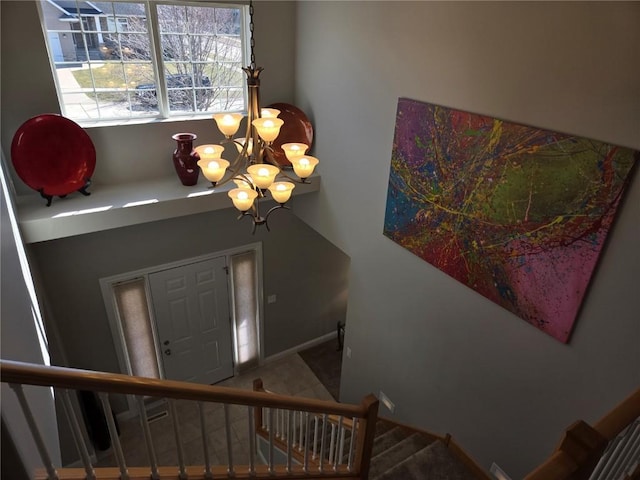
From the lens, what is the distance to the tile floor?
4539mm

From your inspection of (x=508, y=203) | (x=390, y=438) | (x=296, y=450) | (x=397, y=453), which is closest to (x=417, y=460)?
(x=397, y=453)

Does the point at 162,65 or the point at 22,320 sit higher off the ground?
the point at 162,65

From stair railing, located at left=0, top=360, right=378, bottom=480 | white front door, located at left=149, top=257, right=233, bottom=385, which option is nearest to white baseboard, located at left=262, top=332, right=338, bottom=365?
white front door, located at left=149, top=257, right=233, bottom=385

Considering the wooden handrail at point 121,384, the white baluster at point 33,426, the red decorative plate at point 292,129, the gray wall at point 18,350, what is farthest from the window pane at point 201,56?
the white baluster at point 33,426

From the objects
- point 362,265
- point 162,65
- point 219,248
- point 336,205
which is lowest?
point 219,248

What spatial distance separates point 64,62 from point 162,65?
0.76 meters

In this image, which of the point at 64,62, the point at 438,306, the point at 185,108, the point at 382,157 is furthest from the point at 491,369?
the point at 64,62

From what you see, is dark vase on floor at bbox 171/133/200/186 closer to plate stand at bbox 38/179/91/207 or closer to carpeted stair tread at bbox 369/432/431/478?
plate stand at bbox 38/179/91/207

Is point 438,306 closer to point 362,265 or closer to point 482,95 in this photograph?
point 362,265

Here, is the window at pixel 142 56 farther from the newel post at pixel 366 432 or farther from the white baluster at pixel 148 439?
the newel post at pixel 366 432

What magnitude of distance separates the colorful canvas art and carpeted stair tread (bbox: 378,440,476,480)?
1302mm

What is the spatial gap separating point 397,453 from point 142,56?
3.92 metres

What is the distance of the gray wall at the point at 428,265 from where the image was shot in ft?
6.64

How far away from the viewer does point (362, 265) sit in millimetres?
3947
